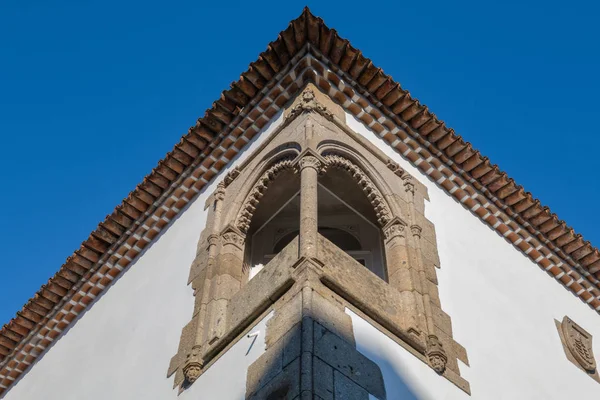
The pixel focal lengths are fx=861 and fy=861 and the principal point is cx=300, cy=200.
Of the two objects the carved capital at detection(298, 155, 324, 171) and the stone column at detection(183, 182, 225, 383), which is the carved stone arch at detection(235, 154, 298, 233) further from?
the carved capital at detection(298, 155, 324, 171)

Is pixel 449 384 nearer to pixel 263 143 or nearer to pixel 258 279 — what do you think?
pixel 258 279

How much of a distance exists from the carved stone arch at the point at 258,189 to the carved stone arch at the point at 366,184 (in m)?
0.48

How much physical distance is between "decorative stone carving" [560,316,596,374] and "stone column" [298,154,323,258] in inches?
140

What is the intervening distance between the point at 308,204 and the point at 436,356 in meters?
1.66

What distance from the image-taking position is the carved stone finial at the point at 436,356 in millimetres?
6949

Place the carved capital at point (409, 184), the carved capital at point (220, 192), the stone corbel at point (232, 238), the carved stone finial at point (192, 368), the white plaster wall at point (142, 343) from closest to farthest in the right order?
1. the white plaster wall at point (142, 343)
2. the carved stone finial at point (192, 368)
3. the stone corbel at point (232, 238)
4. the carved capital at point (409, 184)
5. the carved capital at point (220, 192)

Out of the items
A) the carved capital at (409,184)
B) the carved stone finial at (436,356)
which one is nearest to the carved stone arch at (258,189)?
the carved capital at (409,184)

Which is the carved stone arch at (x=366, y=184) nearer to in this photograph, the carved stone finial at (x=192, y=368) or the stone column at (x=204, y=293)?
the stone column at (x=204, y=293)

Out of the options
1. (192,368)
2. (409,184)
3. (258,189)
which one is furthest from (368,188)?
(192,368)

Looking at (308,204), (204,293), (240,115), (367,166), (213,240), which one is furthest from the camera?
(240,115)

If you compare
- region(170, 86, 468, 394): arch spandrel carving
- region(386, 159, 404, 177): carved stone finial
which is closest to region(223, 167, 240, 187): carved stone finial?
A: region(170, 86, 468, 394): arch spandrel carving

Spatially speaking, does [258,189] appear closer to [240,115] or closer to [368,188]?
[368,188]

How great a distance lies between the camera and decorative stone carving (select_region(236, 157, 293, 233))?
335 inches

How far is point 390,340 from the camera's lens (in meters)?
6.85
